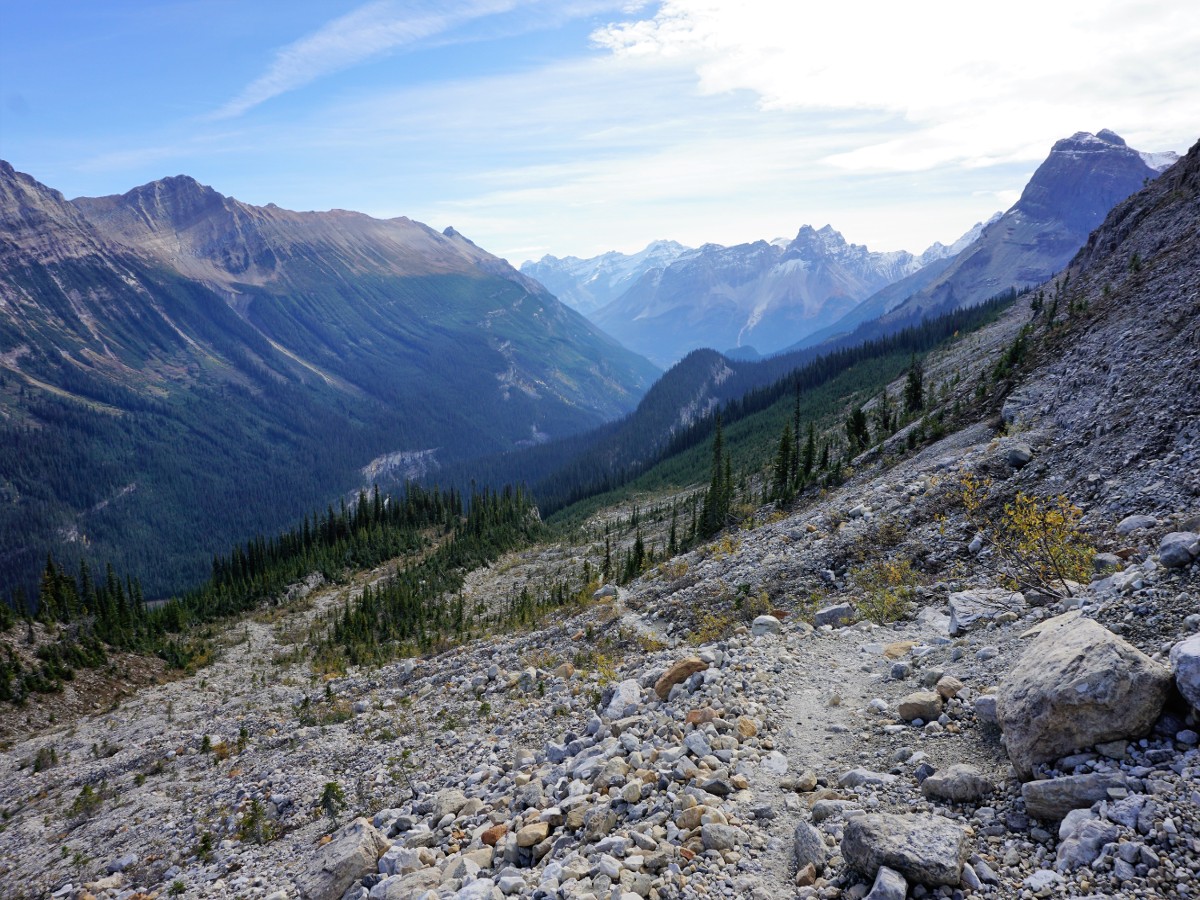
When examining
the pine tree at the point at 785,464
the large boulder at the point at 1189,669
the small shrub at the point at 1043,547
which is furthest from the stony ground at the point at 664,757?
the pine tree at the point at 785,464

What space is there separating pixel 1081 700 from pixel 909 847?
296cm

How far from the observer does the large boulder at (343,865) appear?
38.2 feet

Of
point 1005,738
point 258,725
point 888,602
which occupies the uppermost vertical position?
point 1005,738

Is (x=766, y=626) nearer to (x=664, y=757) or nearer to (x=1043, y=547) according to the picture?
(x=1043, y=547)

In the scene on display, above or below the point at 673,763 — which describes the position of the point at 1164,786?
above

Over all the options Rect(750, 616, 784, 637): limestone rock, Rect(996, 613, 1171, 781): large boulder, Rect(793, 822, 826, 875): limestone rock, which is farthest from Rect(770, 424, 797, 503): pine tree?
Rect(793, 822, 826, 875): limestone rock

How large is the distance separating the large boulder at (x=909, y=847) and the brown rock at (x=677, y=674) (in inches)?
283

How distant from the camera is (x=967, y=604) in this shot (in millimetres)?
15141

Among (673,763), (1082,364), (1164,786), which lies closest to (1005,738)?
(1164,786)

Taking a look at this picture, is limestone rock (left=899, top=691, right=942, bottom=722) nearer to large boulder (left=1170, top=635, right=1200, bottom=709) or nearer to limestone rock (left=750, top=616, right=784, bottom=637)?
large boulder (left=1170, top=635, right=1200, bottom=709)

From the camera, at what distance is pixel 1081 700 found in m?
7.74

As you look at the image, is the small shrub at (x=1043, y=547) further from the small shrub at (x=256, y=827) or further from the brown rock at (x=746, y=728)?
the small shrub at (x=256, y=827)

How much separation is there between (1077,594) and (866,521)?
1205cm

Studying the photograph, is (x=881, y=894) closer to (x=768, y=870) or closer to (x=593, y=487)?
(x=768, y=870)
